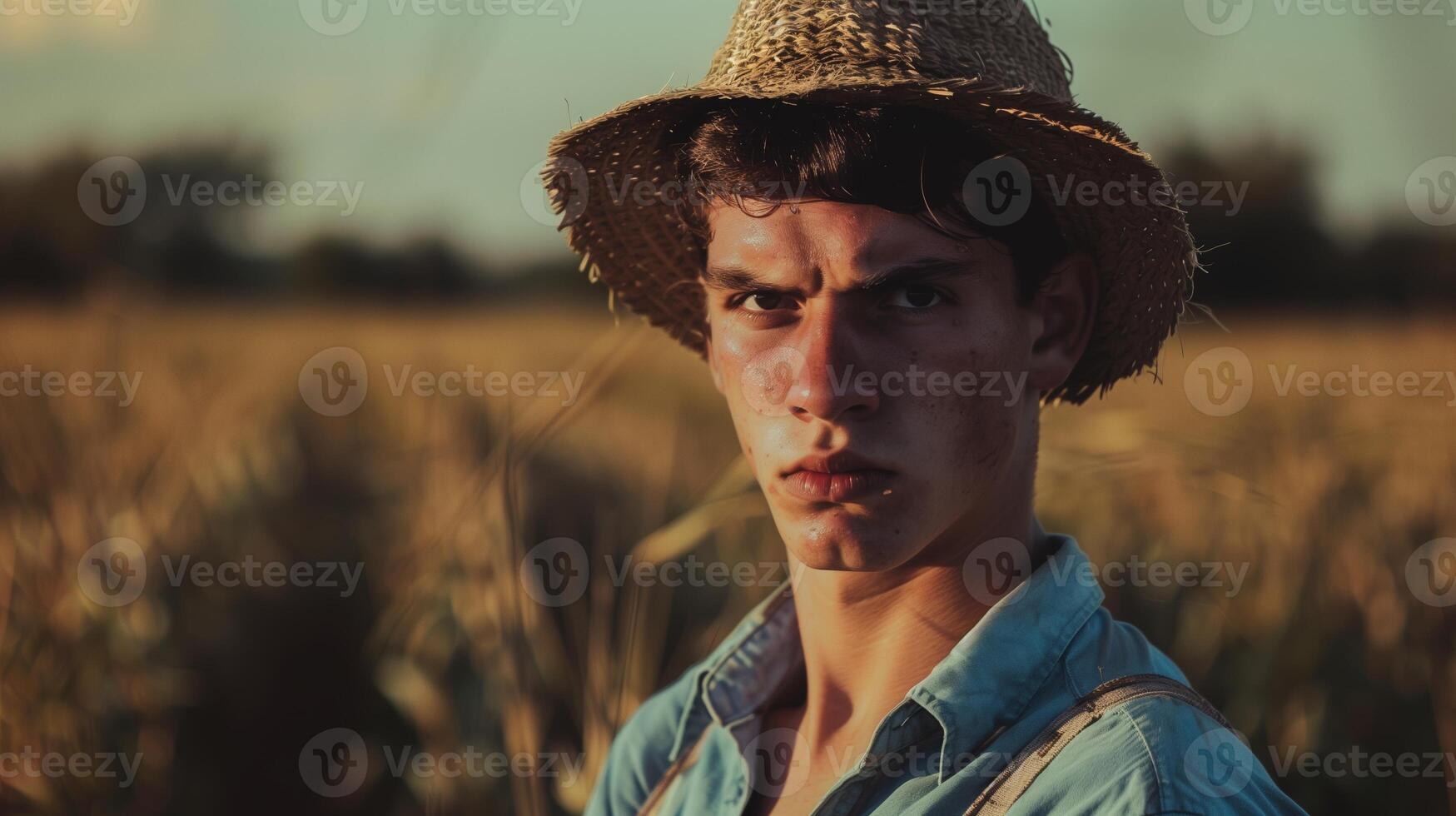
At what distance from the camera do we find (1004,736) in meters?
1.57

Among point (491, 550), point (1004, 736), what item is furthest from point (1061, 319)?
point (491, 550)

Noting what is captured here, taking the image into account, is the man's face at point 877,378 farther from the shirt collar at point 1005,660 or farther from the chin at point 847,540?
the shirt collar at point 1005,660

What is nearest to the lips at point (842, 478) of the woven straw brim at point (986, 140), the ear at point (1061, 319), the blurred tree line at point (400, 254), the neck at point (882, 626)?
the neck at point (882, 626)

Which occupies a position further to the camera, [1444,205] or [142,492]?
[142,492]

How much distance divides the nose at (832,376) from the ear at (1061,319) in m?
0.31

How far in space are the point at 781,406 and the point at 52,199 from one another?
4.20 metres

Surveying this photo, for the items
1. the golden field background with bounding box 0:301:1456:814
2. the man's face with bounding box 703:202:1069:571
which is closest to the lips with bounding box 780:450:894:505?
the man's face with bounding box 703:202:1069:571

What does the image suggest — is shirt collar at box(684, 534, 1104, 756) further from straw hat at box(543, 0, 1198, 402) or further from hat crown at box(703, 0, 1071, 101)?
hat crown at box(703, 0, 1071, 101)

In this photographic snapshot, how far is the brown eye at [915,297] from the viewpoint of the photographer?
168 centimetres

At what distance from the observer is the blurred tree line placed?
14.7 ft

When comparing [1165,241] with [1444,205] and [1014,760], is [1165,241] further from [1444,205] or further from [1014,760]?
→ [1444,205]

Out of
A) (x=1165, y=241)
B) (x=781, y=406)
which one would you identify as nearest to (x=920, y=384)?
(x=781, y=406)

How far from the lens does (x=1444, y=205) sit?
11.3 feet

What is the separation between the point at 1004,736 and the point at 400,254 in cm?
431
